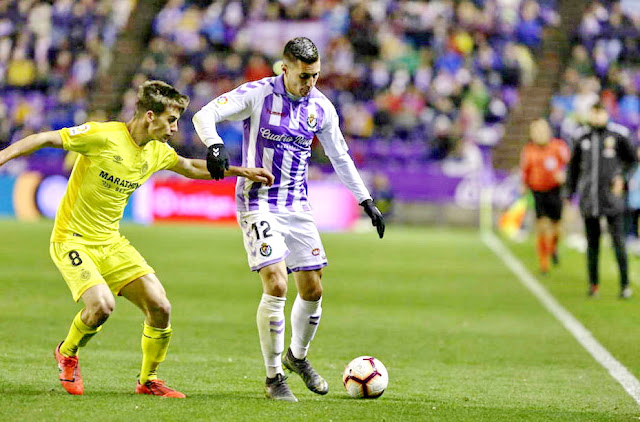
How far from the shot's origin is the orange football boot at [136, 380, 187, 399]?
6.53 meters

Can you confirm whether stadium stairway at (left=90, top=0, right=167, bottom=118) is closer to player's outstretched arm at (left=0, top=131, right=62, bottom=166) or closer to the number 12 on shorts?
the number 12 on shorts

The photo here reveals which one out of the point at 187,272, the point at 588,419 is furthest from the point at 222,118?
the point at 187,272

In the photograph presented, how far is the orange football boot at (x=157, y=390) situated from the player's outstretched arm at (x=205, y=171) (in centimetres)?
124

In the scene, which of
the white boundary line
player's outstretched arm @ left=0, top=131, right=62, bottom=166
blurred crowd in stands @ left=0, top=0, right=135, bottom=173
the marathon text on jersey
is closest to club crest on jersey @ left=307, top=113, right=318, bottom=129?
the marathon text on jersey

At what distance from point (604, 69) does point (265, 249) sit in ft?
69.9

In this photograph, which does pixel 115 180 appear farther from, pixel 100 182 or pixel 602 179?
pixel 602 179

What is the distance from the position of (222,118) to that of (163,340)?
4.43 feet

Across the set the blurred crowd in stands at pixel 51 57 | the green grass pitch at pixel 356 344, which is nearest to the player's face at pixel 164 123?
the green grass pitch at pixel 356 344

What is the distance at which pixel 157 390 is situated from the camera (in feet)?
21.6

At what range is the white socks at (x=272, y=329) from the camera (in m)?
6.77

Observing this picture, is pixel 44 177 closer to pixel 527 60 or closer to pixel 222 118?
pixel 527 60

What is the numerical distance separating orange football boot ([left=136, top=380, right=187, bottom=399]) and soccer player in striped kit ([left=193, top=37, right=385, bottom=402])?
551mm

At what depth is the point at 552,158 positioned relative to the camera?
52.8 ft

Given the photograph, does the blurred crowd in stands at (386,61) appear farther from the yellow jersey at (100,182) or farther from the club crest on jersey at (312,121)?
the yellow jersey at (100,182)
